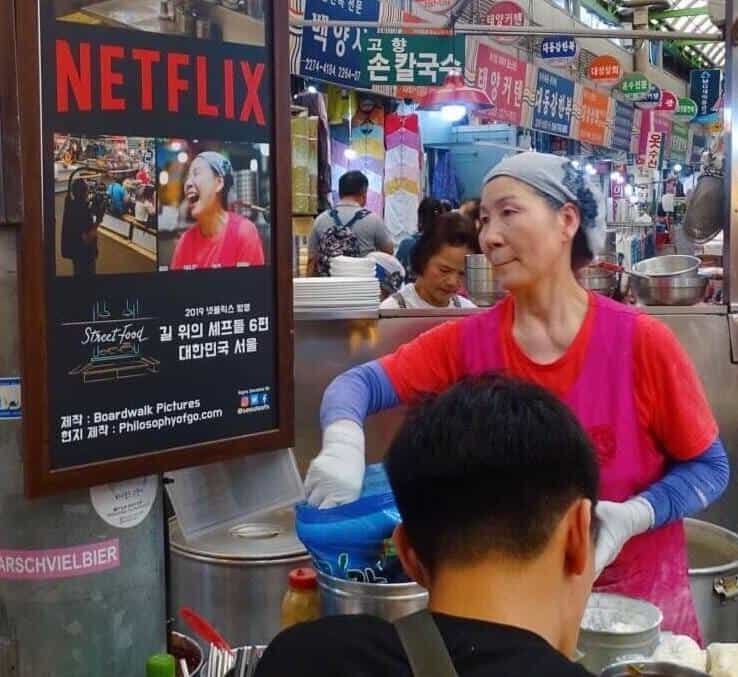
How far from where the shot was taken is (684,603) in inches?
92.5

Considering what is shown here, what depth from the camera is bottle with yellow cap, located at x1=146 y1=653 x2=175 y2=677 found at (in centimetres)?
183

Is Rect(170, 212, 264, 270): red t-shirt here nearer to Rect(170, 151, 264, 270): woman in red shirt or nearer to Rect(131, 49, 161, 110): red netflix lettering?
Rect(170, 151, 264, 270): woman in red shirt

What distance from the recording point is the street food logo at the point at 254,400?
2.04 m

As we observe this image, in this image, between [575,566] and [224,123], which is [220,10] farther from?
[575,566]

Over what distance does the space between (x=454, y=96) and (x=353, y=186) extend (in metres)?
1.77

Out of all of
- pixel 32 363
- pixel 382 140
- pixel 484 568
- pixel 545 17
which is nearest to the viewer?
pixel 484 568

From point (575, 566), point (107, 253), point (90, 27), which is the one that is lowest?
point (575, 566)

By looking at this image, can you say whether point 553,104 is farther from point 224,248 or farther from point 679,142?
point 224,248

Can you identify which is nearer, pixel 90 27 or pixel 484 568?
pixel 484 568

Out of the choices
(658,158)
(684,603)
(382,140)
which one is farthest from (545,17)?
(684,603)

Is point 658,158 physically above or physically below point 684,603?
above

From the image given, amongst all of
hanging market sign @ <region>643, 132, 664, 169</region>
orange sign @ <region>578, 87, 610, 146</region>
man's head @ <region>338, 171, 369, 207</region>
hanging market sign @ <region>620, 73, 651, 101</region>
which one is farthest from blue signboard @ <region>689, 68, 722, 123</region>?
man's head @ <region>338, 171, 369, 207</region>

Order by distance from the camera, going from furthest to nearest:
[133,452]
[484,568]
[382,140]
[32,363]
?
[382,140] → [133,452] → [32,363] → [484,568]

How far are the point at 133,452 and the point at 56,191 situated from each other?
501mm
